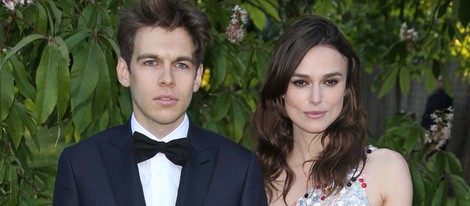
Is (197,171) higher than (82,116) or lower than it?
lower

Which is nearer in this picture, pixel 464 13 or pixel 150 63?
pixel 150 63

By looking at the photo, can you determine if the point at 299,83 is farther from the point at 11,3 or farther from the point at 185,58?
the point at 11,3

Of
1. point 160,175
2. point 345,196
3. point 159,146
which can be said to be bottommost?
point 345,196

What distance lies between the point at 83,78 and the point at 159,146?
1.30 ft

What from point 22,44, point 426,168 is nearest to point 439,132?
point 426,168

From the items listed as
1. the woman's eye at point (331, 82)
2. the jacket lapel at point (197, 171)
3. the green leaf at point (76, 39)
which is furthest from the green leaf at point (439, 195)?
the green leaf at point (76, 39)

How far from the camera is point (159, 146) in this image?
286 centimetres

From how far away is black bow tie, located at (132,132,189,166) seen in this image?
2.85 metres

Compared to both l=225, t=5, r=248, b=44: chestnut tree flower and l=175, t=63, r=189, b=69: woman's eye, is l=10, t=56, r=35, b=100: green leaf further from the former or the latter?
l=225, t=5, r=248, b=44: chestnut tree flower

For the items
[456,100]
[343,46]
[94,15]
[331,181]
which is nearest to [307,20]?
[343,46]

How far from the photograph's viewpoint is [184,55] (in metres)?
2.83

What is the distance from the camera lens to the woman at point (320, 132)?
3.23m

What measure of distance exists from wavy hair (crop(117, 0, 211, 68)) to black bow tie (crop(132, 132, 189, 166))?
264mm

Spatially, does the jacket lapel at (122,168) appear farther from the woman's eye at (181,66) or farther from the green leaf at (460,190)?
the green leaf at (460,190)
